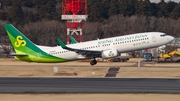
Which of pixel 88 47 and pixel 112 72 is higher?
pixel 88 47

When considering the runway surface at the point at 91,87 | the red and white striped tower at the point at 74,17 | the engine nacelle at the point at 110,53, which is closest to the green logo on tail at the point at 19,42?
the engine nacelle at the point at 110,53

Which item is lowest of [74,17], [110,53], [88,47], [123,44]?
[110,53]

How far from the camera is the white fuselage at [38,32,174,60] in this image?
62281 millimetres

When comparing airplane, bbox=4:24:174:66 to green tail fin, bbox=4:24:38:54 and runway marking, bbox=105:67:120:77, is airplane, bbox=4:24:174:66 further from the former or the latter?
runway marking, bbox=105:67:120:77

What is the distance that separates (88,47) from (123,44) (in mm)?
4528

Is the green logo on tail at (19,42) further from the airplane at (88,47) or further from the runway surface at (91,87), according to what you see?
the runway surface at (91,87)

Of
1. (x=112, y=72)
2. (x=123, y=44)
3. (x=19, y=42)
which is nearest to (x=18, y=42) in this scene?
(x=19, y=42)

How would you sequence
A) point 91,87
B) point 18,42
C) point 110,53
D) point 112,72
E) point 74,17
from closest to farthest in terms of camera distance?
point 91,87 → point 112,72 → point 110,53 → point 18,42 → point 74,17

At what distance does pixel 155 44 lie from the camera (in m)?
62.8

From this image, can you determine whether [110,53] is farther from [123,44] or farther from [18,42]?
[18,42]

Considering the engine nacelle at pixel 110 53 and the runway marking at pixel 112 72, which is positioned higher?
the engine nacelle at pixel 110 53

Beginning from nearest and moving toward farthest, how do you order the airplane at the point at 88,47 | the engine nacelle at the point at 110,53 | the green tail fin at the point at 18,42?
1. the engine nacelle at the point at 110,53
2. the airplane at the point at 88,47
3. the green tail fin at the point at 18,42

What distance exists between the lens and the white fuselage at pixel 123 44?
62281 millimetres

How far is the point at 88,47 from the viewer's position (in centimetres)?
6438
